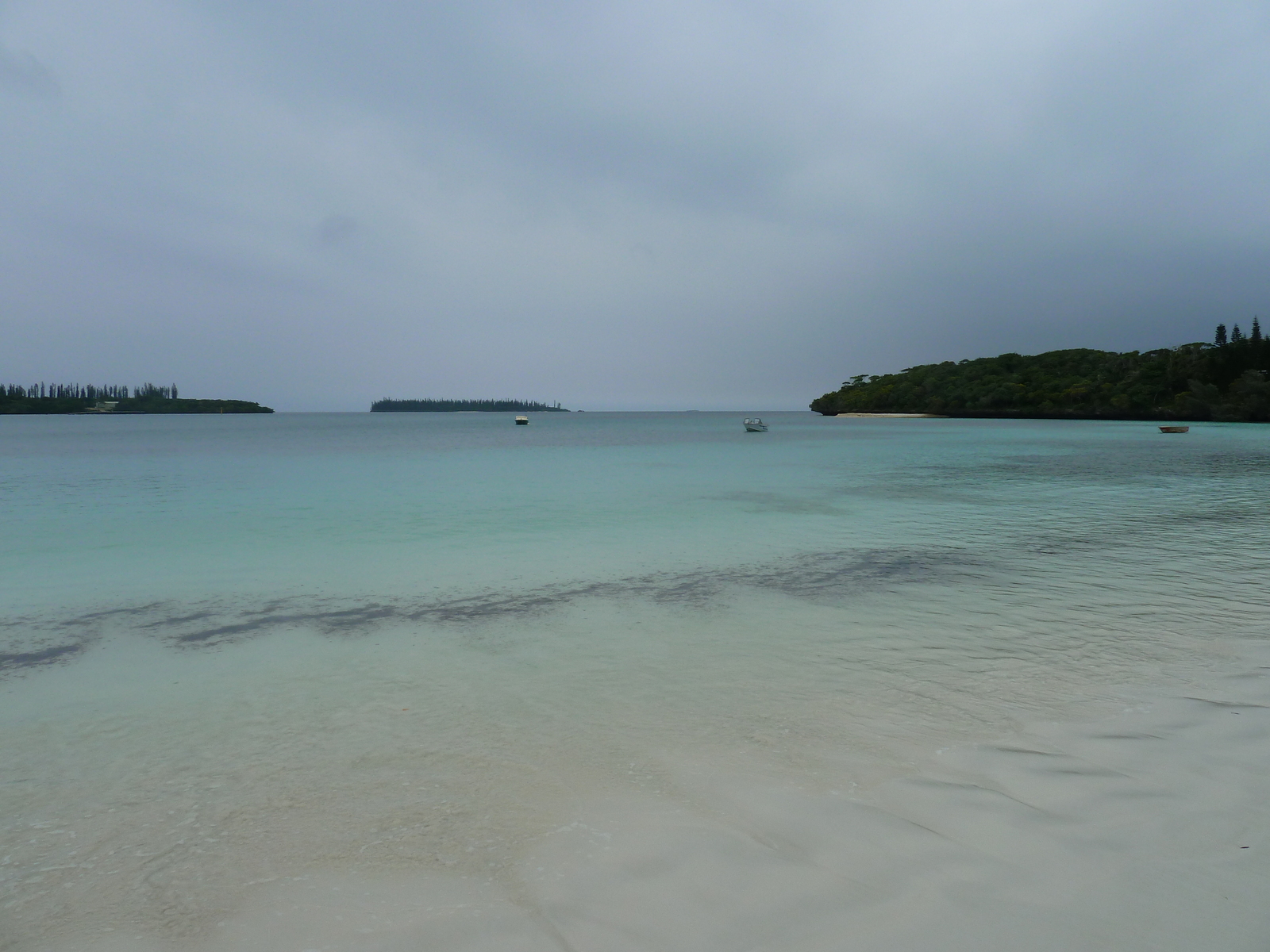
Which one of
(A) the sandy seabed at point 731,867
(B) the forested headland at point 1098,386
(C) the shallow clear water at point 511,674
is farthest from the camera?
(B) the forested headland at point 1098,386

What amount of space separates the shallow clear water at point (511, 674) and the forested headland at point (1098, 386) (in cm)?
10704

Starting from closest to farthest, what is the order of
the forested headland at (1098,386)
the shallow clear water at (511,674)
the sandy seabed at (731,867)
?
the sandy seabed at (731,867), the shallow clear water at (511,674), the forested headland at (1098,386)

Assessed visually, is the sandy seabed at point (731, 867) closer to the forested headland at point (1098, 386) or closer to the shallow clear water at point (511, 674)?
the shallow clear water at point (511, 674)

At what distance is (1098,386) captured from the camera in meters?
127

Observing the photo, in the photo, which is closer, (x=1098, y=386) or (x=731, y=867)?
(x=731, y=867)

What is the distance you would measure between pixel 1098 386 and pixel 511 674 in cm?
14873

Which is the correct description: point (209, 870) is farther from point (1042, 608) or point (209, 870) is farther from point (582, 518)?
point (582, 518)

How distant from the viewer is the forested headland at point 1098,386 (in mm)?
95438

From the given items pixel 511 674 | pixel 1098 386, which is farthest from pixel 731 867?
pixel 1098 386

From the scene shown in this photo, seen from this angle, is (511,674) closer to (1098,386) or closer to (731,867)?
(731,867)

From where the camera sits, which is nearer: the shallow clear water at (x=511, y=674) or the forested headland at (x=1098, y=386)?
the shallow clear water at (x=511, y=674)

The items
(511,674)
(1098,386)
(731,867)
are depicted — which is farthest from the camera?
(1098,386)

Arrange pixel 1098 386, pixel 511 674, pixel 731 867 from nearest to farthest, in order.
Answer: pixel 731 867 < pixel 511 674 < pixel 1098 386

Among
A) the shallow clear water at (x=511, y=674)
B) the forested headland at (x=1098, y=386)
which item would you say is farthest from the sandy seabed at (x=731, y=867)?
the forested headland at (x=1098, y=386)
